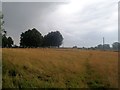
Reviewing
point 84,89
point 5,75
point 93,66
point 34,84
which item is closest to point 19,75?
point 5,75

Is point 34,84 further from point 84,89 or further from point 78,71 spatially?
point 78,71

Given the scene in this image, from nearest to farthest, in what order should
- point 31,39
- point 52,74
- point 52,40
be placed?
point 52,74, point 31,39, point 52,40

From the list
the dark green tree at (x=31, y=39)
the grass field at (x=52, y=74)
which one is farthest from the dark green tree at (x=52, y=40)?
the grass field at (x=52, y=74)

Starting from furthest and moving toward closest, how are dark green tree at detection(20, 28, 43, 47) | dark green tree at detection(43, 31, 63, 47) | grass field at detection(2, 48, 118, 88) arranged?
1. dark green tree at detection(43, 31, 63, 47)
2. dark green tree at detection(20, 28, 43, 47)
3. grass field at detection(2, 48, 118, 88)

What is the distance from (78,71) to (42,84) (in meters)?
3.05

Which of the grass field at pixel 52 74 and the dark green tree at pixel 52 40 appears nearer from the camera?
the grass field at pixel 52 74

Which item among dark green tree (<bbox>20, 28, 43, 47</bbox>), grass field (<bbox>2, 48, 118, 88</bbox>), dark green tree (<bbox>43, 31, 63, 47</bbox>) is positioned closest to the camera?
grass field (<bbox>2, 48, 118, 88</bbox>)

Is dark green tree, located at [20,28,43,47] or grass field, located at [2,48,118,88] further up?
dark green tree, located at [20,28,43,47]

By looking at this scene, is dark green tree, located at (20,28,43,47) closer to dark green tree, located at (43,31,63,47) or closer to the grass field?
dark green tree, located at (43,31,63,47)

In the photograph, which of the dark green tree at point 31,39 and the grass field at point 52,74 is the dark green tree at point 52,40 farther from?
the grass field at point 52,74

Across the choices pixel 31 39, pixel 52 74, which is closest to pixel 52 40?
pixel 31 39

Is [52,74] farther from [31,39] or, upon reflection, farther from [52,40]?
[52,40]

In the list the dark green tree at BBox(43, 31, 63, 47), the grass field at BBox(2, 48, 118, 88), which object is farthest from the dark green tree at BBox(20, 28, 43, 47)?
the grass field at BBox(2, 48, 118, 88)

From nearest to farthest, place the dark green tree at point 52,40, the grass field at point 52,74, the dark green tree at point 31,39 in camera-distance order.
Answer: the grass field at point 52,74 < the dark green tree at point 31,39 < the dark green tree at point 52,40
